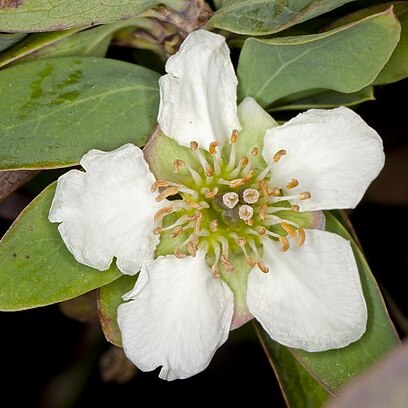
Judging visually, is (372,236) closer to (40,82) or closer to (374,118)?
(374,118)

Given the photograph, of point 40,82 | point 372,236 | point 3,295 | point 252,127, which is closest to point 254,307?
point 252,127

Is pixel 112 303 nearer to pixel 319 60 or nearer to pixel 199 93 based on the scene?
pixel 199 93

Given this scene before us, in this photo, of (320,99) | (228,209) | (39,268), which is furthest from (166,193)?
(320,99)

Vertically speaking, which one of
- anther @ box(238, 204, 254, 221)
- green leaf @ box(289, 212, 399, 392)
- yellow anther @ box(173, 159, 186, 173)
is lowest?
green leaf @ box(289, 212, 399, 392)

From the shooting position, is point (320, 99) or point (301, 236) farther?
point (320, 99)

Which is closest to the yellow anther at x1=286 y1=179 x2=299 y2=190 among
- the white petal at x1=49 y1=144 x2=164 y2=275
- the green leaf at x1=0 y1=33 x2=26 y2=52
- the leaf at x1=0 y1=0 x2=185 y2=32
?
the white petal at x1=49 y1=144 x2=164 y2=275

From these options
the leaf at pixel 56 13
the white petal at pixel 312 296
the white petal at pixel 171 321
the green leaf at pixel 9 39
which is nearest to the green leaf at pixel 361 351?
the white petal at pixel 312 296

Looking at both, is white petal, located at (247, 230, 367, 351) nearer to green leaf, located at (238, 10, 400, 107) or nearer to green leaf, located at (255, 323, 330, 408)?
green leaf, located at (255, 323, 330, 408)
